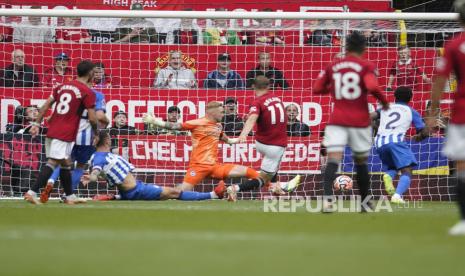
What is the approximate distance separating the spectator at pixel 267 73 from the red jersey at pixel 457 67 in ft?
30.3

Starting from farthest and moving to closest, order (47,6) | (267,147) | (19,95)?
(47,6), (19,95), (267,147)

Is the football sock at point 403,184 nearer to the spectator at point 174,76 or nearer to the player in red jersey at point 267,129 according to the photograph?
the player in red jersey at point 267,129

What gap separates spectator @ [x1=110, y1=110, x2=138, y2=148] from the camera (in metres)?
17.3

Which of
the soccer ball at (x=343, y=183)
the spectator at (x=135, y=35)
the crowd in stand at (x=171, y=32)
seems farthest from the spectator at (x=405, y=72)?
the spectator at (x=135, y=35)

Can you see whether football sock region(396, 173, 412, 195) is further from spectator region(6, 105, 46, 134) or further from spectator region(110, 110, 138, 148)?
spectator region(6, 105, 46, 134)

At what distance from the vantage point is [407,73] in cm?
1783

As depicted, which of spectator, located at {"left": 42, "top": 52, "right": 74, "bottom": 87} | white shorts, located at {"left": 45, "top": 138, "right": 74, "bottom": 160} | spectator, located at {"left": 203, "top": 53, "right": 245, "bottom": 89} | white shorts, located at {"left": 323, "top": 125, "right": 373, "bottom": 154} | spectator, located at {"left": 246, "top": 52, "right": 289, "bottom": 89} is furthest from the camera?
spectator, located at {"left": 246, "top": 52, "right": 289, "bottom": 89}

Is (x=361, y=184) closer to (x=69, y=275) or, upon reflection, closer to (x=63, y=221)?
(x=63, y=221)

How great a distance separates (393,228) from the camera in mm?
8867

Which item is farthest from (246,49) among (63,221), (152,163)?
(63,221)

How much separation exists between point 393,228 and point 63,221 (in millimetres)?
3190

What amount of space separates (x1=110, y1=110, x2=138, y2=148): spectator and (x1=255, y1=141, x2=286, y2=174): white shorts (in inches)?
118

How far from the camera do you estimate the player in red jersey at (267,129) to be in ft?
49.4

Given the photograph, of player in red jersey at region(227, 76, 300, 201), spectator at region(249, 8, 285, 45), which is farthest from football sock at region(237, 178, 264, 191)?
spectator at region(249, 8, 285, 45)
